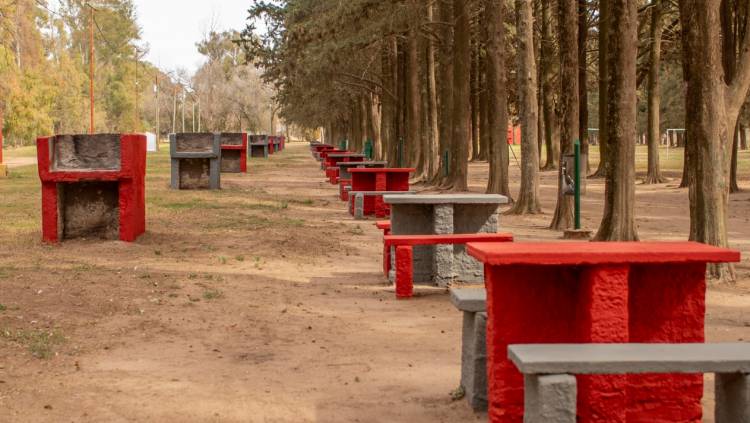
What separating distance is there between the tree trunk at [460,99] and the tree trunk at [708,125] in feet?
46.0

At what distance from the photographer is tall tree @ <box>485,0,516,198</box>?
71.6 ft

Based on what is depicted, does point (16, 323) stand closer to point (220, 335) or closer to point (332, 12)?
point (220, 335)

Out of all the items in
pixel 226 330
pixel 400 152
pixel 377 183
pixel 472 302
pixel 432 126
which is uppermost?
pixel 432 126

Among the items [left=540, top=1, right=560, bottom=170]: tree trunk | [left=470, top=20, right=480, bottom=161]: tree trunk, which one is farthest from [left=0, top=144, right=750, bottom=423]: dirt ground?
[left=470, top=20, right=480, bottom=161]: tree trunk

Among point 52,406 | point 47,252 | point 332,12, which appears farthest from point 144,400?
point 332,12

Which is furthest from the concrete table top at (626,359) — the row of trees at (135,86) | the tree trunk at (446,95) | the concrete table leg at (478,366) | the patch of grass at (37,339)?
the row of trees at (135,86)

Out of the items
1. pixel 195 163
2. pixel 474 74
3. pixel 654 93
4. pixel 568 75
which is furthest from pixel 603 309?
pixel 474 74

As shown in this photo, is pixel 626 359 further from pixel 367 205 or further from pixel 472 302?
pixel 367 205

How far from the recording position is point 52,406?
230 inches

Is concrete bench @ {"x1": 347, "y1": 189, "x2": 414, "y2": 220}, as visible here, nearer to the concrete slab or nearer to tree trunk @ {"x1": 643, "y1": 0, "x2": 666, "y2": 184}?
tree trunk @ {"x1": 643, "y1": 0, "x2": 666, "y2": 184}

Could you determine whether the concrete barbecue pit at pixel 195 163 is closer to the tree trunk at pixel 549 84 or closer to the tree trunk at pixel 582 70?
the tree trunk at pixel 582 70

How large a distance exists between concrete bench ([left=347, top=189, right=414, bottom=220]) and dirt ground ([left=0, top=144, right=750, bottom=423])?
3.69 meters

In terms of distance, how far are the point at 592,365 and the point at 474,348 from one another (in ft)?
4.27

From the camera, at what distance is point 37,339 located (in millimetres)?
7621
